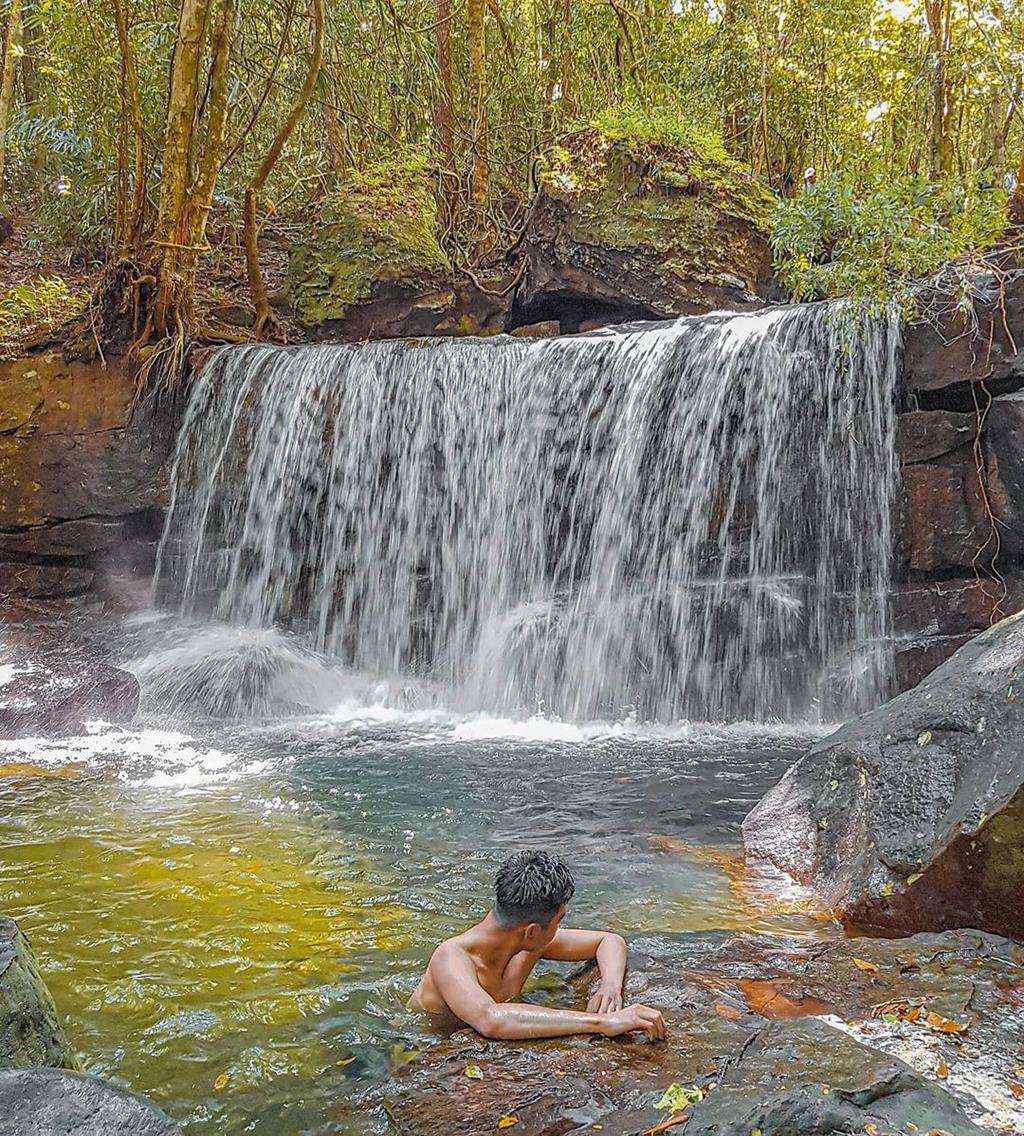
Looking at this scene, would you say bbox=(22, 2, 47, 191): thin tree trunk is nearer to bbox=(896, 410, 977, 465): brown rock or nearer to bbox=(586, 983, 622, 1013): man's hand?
bbox=(896, 410, 977, 465): brown rock

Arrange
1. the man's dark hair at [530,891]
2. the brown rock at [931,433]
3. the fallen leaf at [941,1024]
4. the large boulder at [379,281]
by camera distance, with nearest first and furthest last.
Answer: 1. the fallen leaf at [941,1024]
2. the man's dark hair at [530,891]
3. the brown rock at [931,433]
4. the large boulder at [379,281]

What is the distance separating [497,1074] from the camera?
9.02ft

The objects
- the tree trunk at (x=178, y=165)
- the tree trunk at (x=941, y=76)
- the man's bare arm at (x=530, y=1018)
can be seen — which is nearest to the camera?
the man's bare arm at (x=530, y=1018)

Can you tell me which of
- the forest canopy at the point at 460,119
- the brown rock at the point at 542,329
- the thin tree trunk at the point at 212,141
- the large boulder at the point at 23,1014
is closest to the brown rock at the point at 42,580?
the forest canopy at the point at 460,119

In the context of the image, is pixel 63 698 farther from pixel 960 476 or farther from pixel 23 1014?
pixel 960 476

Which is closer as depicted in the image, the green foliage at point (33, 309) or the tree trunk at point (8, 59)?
the green foliage at point (33, 309)

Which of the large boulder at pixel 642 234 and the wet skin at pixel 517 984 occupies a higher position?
the large boulder at pixel 642 234

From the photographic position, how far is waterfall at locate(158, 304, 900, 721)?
27.0 feet

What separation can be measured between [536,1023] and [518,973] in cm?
30

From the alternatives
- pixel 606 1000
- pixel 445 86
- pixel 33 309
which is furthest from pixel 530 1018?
pixel 445 86

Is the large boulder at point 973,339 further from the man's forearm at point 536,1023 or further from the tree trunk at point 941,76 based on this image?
the tree trunk at point 941,76

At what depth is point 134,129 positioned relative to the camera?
1099cm

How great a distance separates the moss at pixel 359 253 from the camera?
13.0m

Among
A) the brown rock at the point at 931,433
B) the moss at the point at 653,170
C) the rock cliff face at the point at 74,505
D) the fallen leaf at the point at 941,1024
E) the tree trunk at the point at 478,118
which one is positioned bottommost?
the fallen leaf at the point at 941,1024
